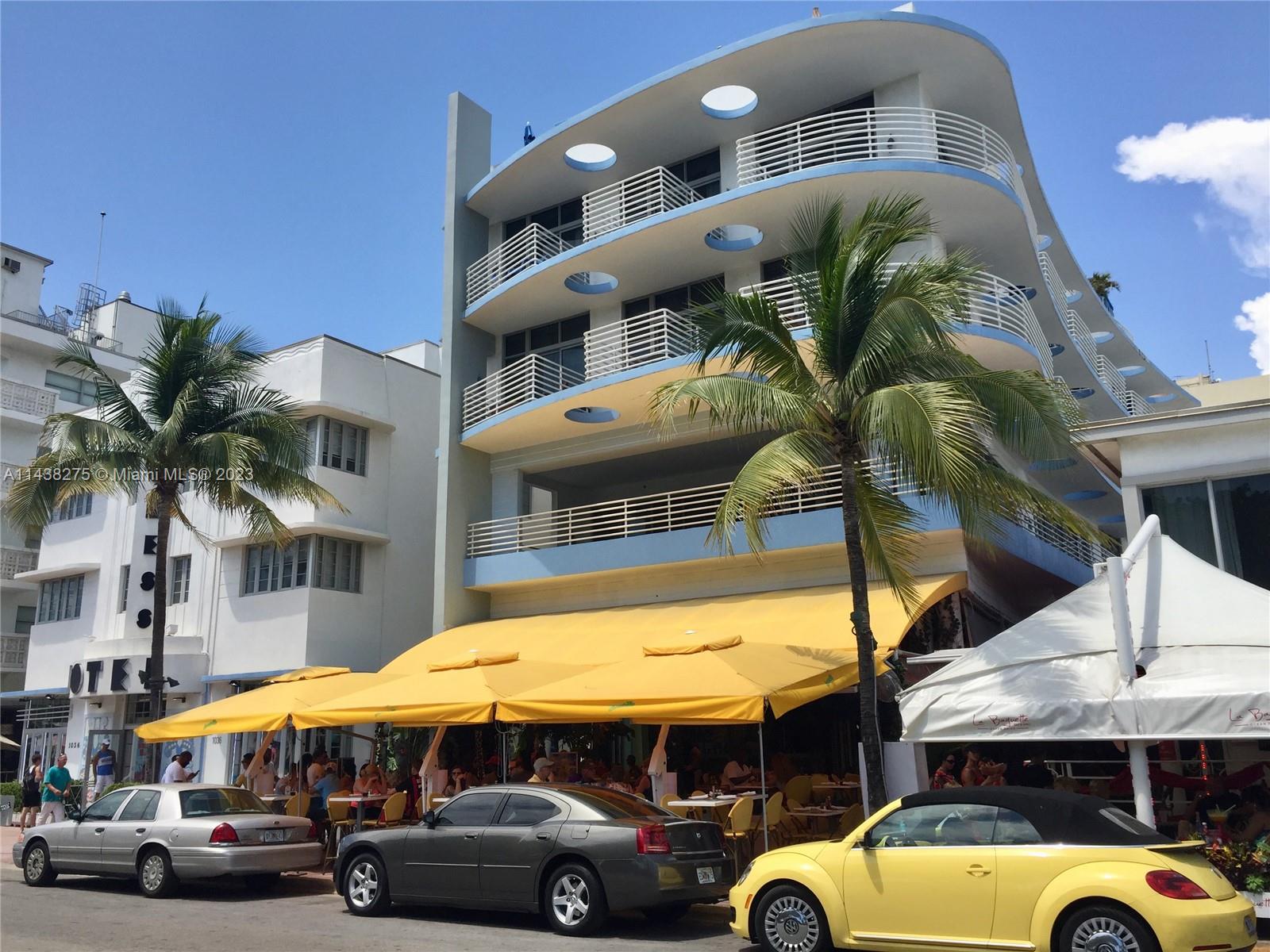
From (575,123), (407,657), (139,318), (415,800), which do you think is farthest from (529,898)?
(139,318)

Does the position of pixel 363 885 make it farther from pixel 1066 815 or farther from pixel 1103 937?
pixel 1103 937

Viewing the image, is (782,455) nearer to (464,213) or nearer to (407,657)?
(407,657)

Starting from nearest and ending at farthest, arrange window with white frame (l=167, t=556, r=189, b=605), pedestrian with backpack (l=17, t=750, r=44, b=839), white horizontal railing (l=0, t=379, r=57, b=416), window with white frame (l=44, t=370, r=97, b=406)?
pedestrian with backpack (l=17, t=750, r=44, b=839) → window with white frame (l=167, t=556, r=189, b=605) → white horizontal railing (l=0, t=379, r=57, b=416) → window with white frame (l=44, t=370, r=97, b=406)

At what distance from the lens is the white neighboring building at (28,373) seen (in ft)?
119

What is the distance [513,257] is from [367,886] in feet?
52.0

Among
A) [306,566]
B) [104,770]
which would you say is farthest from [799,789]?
[104,770]

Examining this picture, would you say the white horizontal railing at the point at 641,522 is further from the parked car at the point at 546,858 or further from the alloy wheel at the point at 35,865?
the alloy wheel at the point at 35,865

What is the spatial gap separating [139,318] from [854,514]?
39766 mm

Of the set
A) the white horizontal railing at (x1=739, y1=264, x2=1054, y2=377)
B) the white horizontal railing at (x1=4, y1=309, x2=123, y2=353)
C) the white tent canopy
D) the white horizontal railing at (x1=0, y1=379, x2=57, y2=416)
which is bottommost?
the white tent canopy

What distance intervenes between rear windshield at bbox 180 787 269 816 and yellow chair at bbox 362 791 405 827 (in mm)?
1561

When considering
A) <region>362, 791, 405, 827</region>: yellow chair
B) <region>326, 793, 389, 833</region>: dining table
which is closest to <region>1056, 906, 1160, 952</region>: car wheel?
<region>362, 791, 405, 827</region>: yellow chair

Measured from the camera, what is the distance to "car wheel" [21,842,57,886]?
14.4 metres

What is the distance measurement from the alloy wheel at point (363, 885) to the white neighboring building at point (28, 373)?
23593 mm

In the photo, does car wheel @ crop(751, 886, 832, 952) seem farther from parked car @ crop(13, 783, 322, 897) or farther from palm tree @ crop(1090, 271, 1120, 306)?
palm tree @ crop(1090, 271, 1120, 306)
